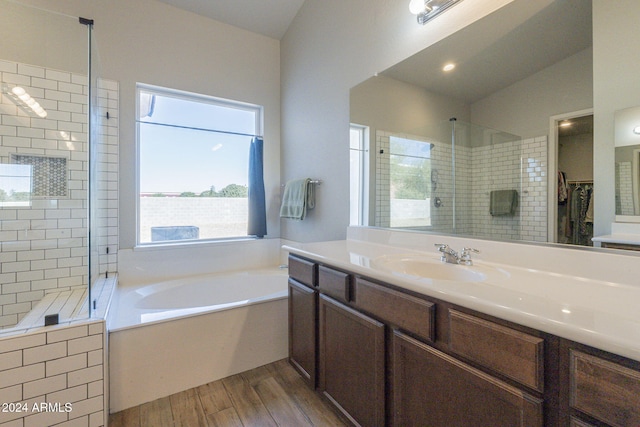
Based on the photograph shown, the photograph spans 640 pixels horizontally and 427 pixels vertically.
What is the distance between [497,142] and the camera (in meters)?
1.25

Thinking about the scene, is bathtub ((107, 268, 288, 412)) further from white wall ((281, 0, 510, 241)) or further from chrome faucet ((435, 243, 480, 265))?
chrome faucet ((435, 243, 480, 265))

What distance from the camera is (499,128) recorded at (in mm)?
1243

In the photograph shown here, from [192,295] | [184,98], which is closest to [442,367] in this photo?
[192,295]

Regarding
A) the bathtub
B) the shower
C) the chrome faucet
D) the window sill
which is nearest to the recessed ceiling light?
the chrome faucet

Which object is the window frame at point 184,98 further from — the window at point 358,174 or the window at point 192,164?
the window at point 358,174

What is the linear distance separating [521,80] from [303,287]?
144 cm

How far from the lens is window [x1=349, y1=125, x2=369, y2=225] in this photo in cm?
202

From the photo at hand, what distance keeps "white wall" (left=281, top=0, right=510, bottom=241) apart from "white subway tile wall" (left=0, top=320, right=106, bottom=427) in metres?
1.62

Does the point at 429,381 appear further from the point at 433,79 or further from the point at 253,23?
the point at 253,23

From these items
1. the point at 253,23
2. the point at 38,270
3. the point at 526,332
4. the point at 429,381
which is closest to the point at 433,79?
the point at 526,332

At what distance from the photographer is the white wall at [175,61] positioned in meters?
2.34

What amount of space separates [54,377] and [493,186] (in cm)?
215

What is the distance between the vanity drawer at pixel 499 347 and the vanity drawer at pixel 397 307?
0.27ft

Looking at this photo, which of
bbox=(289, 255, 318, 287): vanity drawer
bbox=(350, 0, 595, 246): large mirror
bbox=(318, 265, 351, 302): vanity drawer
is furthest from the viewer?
bbox=(289, 255, 318, 287): vanity drawer
